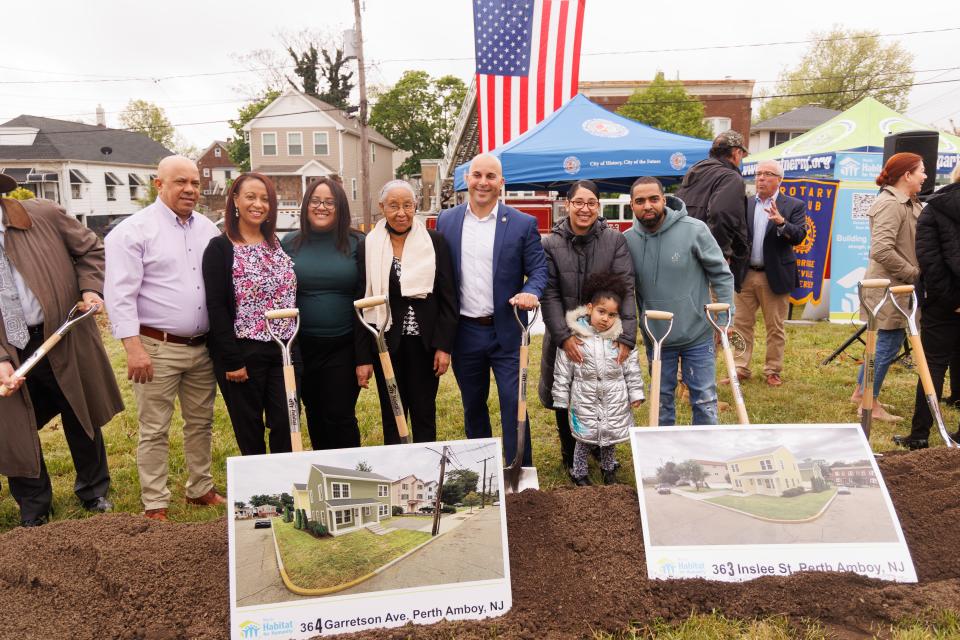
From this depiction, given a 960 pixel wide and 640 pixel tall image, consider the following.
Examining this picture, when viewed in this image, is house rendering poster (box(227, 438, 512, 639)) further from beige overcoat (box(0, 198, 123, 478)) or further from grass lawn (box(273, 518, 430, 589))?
beige overcoat (box(0, 198, 123, 478))

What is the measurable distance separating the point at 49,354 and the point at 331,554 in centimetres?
218

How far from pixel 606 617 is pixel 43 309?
3253 mm

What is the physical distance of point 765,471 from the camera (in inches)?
110

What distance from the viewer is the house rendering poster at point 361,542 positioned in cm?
243

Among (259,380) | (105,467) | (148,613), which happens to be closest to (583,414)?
(259,380)

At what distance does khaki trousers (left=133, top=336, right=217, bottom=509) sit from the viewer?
3461 mm

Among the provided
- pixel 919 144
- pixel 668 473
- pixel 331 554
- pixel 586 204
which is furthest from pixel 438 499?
pixel 919 144

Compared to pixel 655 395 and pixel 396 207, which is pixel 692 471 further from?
pixel 396 207

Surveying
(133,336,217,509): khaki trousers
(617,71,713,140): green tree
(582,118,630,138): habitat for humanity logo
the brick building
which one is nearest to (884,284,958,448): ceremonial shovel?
(133,336,217,509): khaki trousers

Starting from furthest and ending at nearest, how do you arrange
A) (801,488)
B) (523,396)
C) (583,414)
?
(583,414) → (523,396) → (801,488)

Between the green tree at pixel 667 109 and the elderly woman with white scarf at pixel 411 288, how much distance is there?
95.0ft

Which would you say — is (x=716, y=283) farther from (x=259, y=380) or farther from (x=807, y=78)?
(x=807, y=78)

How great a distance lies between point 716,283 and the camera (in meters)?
3.76

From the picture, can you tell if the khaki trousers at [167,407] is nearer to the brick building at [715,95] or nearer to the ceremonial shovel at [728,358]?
the ceremonial shovel at [728,358]
